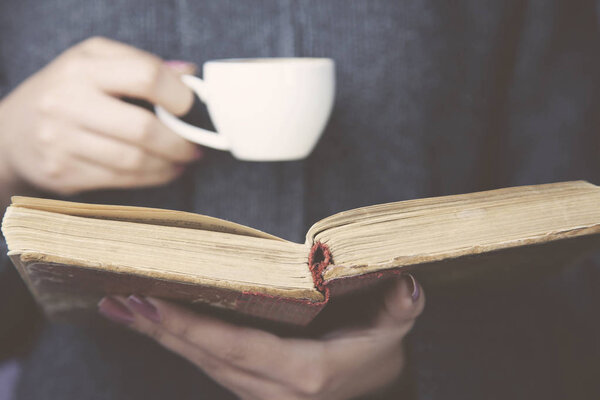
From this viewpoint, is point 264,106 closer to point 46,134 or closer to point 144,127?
point 144,127

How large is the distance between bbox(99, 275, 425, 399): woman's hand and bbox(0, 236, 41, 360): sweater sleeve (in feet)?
0.63

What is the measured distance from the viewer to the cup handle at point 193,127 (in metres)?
0.57

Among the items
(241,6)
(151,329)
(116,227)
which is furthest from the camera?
(241,6)

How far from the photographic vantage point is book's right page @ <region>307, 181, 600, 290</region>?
0.38 metres

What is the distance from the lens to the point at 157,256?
372mm

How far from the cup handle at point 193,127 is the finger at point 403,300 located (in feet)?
0.85

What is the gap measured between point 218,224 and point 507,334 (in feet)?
1.51

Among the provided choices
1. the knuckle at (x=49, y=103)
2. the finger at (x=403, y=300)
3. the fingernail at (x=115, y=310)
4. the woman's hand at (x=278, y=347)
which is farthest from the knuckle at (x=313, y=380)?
the knuckle at (x=49, y=103)

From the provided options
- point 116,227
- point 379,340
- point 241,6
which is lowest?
point 379,340

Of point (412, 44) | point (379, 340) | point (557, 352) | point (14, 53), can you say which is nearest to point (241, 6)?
point (412, 44)

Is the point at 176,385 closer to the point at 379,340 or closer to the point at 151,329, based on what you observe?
the point at 151,329

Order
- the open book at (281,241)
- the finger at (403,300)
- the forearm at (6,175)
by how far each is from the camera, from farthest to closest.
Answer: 1. the forearm at (6,175)
2. the finger at (403,300)
3. the open book at (281,241)

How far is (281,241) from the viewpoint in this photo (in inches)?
15.6

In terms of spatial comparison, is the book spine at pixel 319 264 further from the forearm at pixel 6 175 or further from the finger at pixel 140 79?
the forearm at pixel 6 175
